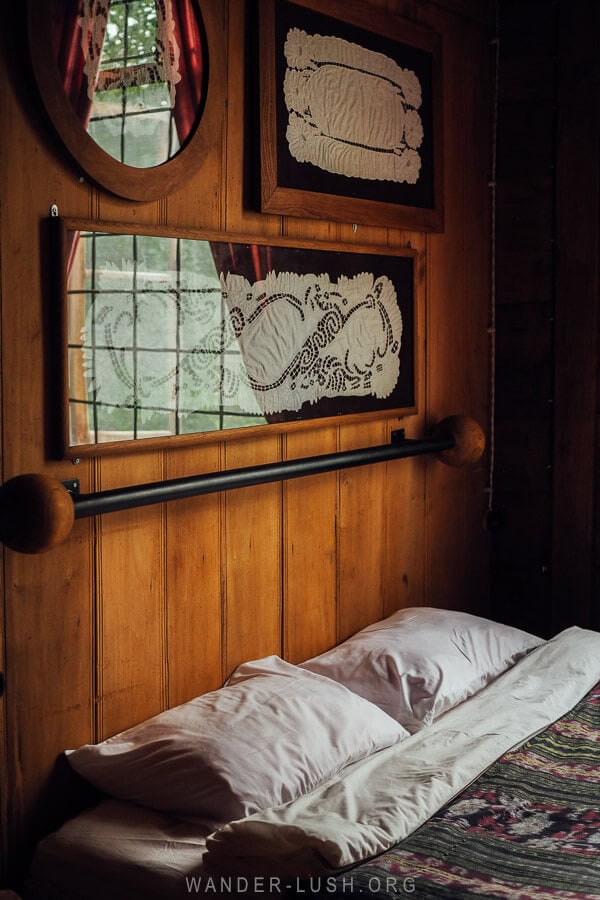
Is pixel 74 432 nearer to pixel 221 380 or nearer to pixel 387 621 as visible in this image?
pixel 221 380

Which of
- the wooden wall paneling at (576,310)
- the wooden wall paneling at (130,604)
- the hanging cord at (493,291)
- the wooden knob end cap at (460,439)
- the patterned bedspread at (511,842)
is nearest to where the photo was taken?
the patterned bedspread at (511,842)

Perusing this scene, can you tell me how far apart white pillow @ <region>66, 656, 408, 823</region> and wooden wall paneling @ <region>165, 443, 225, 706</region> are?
0.11m

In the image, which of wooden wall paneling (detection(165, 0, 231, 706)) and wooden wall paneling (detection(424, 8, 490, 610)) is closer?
wooden wall paneling (detection(165, 0, 231, 706))

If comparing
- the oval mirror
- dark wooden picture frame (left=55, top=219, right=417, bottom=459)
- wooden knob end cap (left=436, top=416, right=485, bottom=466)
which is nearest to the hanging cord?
wooden knob end cap (left=436, top=416, right=485, bottom=466)

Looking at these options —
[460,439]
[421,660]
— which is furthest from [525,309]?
[421,660]

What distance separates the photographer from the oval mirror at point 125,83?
1763 millimetres

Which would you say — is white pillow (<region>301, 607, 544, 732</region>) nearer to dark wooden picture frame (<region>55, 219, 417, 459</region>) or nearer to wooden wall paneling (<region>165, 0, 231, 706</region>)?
wooden wall paneling (<region>165, 0, 231, 706</region>)

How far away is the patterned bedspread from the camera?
1.48 meters

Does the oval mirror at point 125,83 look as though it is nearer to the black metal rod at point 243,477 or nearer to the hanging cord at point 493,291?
the black metal rod at point 243,477

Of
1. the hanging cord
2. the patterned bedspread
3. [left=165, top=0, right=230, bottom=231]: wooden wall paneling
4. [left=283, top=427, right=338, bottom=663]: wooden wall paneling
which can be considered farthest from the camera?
the hanging cord

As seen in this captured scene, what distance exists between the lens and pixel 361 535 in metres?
2.63

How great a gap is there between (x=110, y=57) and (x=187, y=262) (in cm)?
40

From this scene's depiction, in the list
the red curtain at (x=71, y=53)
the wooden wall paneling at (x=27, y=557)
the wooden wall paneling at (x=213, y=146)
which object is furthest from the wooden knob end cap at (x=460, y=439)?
the red curtain at (x=71, y=53)

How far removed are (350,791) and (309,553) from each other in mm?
796
